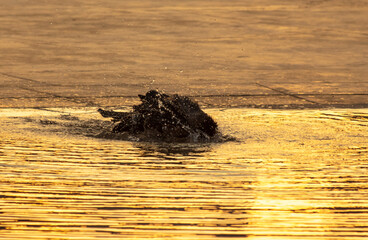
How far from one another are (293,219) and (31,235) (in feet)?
5.03

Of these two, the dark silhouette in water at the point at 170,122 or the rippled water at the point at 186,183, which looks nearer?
the rippled water at the point at 186,183

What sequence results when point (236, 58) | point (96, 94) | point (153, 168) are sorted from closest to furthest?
point (153, 168) < point (96, 94) < point (236, 58)

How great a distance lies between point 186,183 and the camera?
242 inches

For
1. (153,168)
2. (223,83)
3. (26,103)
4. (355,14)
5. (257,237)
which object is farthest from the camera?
(355,14)

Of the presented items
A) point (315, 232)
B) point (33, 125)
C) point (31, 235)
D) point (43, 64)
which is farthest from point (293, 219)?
point (43, 64)

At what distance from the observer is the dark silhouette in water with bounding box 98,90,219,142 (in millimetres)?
8078

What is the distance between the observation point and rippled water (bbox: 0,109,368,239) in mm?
5000

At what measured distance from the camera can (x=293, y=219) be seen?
5.18 metres

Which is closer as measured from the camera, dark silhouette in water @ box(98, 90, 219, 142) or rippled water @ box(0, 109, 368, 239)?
rippled water @ box(0, 109, 368, 239)

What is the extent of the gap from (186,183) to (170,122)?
6.59ft

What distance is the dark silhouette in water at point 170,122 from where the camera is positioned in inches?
318

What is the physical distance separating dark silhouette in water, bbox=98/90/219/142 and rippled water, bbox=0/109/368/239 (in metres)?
0.22

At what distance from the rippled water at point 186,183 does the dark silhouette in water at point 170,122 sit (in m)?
0.22

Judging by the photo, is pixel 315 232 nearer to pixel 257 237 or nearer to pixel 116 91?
pixel 257 237
